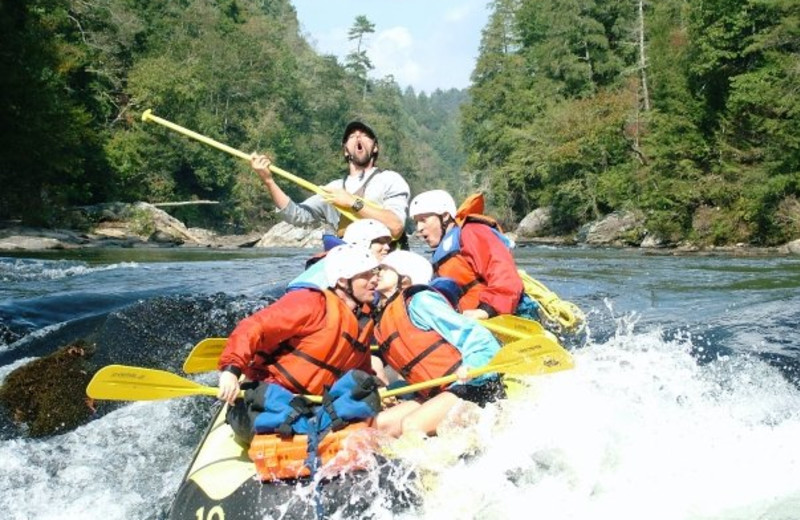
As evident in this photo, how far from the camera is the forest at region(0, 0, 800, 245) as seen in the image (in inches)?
977

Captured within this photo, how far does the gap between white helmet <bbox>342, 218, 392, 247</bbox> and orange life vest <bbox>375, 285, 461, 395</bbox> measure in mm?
606

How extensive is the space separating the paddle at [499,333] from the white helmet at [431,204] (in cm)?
85

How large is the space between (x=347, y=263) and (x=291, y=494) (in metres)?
1.13

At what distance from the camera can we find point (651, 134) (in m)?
33.8

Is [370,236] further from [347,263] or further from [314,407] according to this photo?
[314,407]

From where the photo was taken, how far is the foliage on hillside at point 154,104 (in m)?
24.6

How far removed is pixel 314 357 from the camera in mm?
3924

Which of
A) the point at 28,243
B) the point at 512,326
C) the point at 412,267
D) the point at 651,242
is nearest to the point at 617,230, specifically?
the point at 651,242

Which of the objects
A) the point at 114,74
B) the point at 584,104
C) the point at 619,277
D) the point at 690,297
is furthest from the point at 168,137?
the point at 690,297

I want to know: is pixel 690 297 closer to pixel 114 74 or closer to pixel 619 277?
pixel 619 277

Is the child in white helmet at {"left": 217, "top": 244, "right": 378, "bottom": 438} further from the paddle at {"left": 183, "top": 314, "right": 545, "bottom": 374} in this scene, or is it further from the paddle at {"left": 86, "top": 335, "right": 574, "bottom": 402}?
the paddle at {"left": 183, "top": 314, "right": 545, "bottom": 374}

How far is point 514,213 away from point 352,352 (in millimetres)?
44207

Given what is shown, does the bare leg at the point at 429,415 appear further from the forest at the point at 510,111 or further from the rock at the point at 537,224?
the rock at the point at 537,224

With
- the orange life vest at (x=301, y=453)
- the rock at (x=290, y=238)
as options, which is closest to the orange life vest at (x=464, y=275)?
the orange life vest at (x=301, y=453)
